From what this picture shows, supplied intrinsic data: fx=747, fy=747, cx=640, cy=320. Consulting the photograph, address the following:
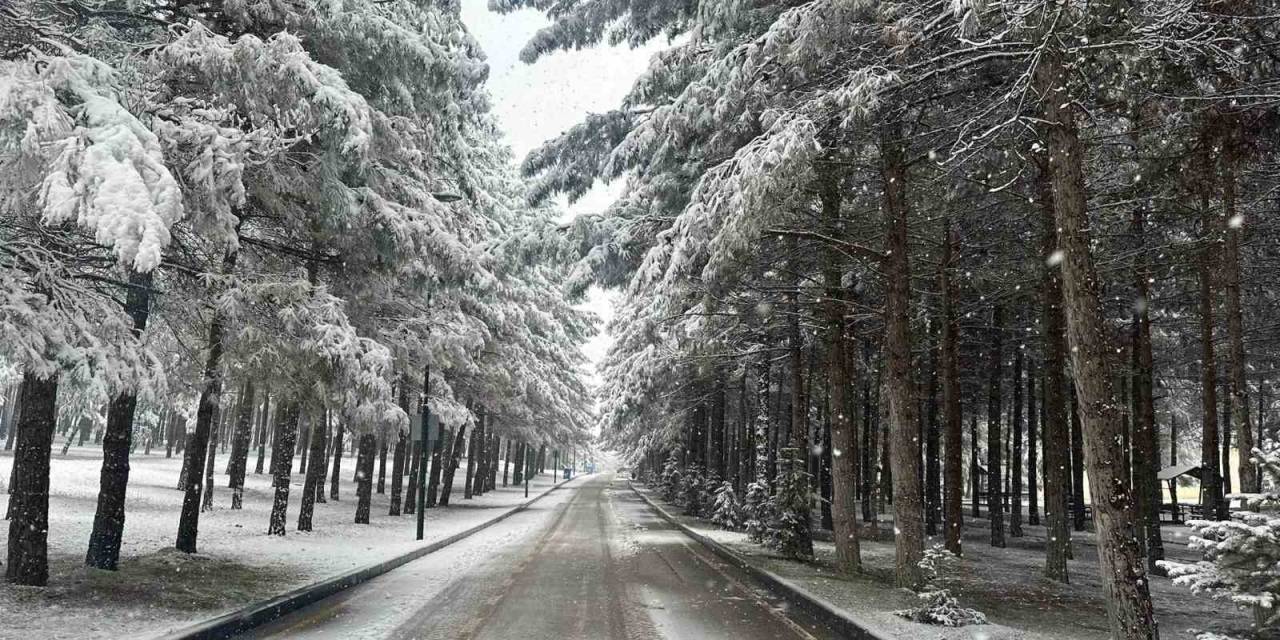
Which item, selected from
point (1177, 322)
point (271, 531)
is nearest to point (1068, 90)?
point (1177, 322)

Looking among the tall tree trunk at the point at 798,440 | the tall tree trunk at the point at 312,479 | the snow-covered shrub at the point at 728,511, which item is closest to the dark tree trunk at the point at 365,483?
the tall tree trunk at the point at 312,479

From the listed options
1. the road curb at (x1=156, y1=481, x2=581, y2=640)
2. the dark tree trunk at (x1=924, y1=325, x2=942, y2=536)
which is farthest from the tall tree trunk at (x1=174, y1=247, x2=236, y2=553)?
the dark tree trunk at (x1=924, y1=325, x2=942, y2=536)

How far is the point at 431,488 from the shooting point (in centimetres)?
2964

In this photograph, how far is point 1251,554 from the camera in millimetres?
5516

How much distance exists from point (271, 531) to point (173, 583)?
7655 millimetres

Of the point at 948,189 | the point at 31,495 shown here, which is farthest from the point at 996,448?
the point at 31,495

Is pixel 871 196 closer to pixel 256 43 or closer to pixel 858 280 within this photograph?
pixel 858 280

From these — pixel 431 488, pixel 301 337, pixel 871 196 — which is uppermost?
pixel 871 196

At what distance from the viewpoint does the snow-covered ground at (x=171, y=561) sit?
7629 millimetres

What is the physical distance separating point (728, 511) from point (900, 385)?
13.4m

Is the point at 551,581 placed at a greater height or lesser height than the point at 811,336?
lesser

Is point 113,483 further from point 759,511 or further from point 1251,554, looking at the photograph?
→ point 759,511

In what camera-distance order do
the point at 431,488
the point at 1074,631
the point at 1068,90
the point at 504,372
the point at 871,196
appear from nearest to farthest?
the point at 1068,90 < the point at 1074,631 < the point at 871,196 < the point at 504,372 < the point at 431,488

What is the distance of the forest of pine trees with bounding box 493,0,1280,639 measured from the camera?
7.65 m
